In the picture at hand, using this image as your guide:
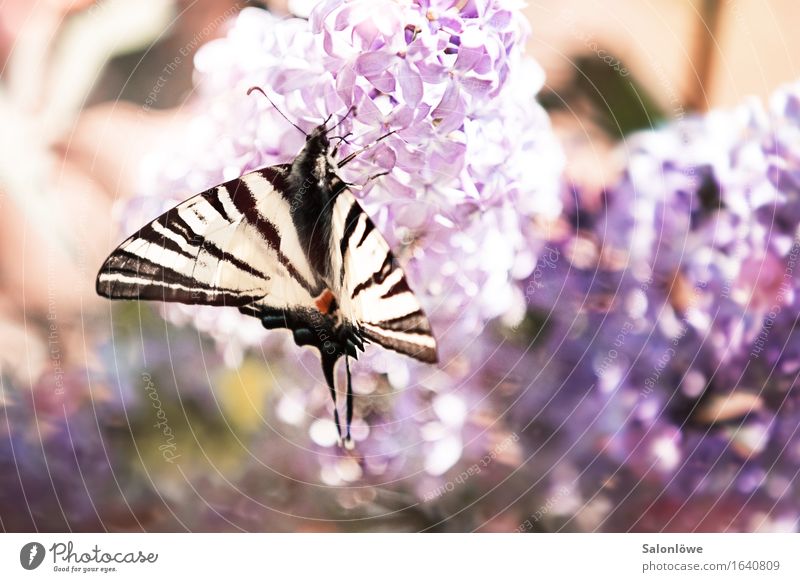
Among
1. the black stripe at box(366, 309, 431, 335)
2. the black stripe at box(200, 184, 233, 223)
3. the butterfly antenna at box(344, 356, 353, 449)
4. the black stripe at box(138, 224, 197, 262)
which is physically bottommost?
the butterfly antenna at box(344, 356, 353, 449)

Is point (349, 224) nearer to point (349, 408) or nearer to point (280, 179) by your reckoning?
point (280, 179)

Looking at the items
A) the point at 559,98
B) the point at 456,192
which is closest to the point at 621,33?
the point at 559,98

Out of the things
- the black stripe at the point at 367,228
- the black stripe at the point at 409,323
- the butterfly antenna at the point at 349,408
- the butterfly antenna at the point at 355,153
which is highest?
the butterfly antenna at the point at 355,153
